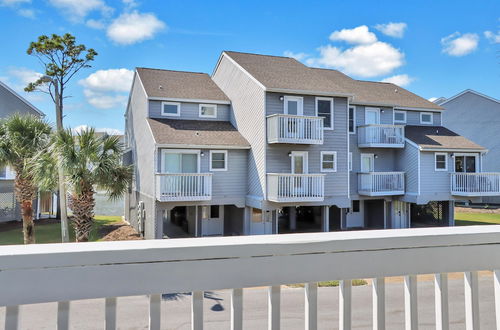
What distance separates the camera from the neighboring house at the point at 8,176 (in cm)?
2038

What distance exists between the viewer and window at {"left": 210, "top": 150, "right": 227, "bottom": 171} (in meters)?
16.8

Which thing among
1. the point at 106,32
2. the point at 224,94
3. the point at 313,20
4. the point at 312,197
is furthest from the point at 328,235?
the point at 224,94

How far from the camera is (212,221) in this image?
1777cm

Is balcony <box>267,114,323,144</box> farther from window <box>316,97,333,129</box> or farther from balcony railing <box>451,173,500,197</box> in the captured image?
balcony railing <box>451,173,500,197</box>

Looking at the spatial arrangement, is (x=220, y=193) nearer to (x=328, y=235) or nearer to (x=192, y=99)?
(x=192, y=99)

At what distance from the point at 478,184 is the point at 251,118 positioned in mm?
13564

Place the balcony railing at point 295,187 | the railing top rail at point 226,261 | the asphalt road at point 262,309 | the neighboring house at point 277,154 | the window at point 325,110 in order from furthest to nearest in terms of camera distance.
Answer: the window at point 325,110
the neighboring house at point 277,154
the balcony railing at point 295,187
the asphalt road at point 262,309
the railing top rail at point 226,261

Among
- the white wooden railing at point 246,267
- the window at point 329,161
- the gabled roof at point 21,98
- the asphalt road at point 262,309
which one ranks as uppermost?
the gabled roof at point 21,98

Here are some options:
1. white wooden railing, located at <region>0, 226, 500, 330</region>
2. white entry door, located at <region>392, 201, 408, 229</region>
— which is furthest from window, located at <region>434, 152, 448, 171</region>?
white wooden railing, located at <region>0, 226, 500, 330</region>

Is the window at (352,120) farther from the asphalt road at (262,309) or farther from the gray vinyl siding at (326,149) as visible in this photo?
the asphalt road at (262,309)

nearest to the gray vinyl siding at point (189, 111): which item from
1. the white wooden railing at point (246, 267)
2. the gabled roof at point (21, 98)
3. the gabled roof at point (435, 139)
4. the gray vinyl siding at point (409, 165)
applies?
the gabled roof at point (21, 98)

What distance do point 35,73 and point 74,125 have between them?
8790 millimetres

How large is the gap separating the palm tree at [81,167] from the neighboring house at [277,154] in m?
2.78

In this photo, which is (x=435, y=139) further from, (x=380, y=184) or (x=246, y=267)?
(x=246, y=267)
